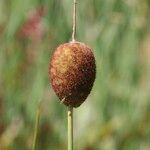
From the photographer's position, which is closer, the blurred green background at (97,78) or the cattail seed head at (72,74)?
the cattail seed head at (72,74)

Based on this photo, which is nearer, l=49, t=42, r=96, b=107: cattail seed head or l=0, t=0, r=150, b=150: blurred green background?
l=49, t=42, r=96, b=107: cattail seed head

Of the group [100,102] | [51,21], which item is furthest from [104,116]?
[51,21]

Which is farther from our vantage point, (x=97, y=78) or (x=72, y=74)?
(x=97, y=78)

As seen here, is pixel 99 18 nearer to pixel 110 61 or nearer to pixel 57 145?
pixel 110 61
